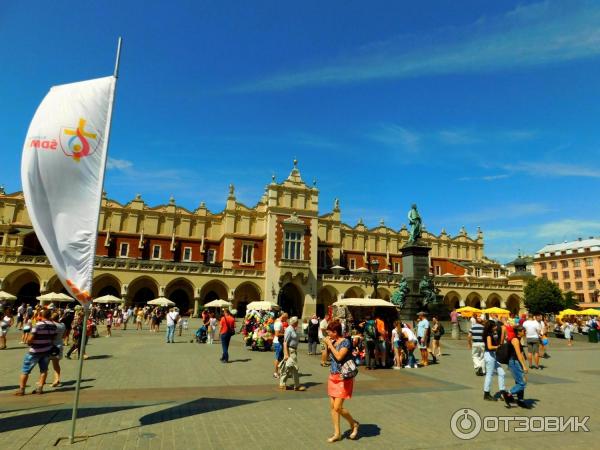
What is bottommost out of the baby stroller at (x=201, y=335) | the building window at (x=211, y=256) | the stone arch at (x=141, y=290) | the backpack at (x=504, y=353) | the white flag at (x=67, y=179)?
the baby stroller at (x=201, y=335)

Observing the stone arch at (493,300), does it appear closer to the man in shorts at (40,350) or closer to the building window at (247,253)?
the building window at (247,253)

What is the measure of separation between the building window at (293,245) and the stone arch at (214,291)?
298 inches

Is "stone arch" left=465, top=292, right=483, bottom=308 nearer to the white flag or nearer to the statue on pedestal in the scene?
the statue on pedestal

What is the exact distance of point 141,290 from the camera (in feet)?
140

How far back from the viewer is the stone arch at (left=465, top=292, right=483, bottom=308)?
167 ft

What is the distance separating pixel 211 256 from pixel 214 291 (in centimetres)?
658

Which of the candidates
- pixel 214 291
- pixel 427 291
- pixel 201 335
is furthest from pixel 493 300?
pixel 201 335

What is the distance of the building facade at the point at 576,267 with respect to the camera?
7200 cm

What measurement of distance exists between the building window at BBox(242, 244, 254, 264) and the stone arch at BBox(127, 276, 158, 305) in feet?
33.7

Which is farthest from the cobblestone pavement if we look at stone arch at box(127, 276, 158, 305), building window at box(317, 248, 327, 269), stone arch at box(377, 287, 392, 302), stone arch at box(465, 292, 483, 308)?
stone arch at box(465, 292, 483, 308)

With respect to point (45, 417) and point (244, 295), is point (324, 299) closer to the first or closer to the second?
point (244, 295)

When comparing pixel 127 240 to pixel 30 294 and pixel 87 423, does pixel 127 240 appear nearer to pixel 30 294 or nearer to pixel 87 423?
pixel 30 294

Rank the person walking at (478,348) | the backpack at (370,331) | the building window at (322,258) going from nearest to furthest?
the person walking at (478,348)
the backpack at (370,331)
the building window at (322,258)

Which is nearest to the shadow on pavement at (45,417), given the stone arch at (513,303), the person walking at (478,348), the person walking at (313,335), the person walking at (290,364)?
the person walking at (290,364)
